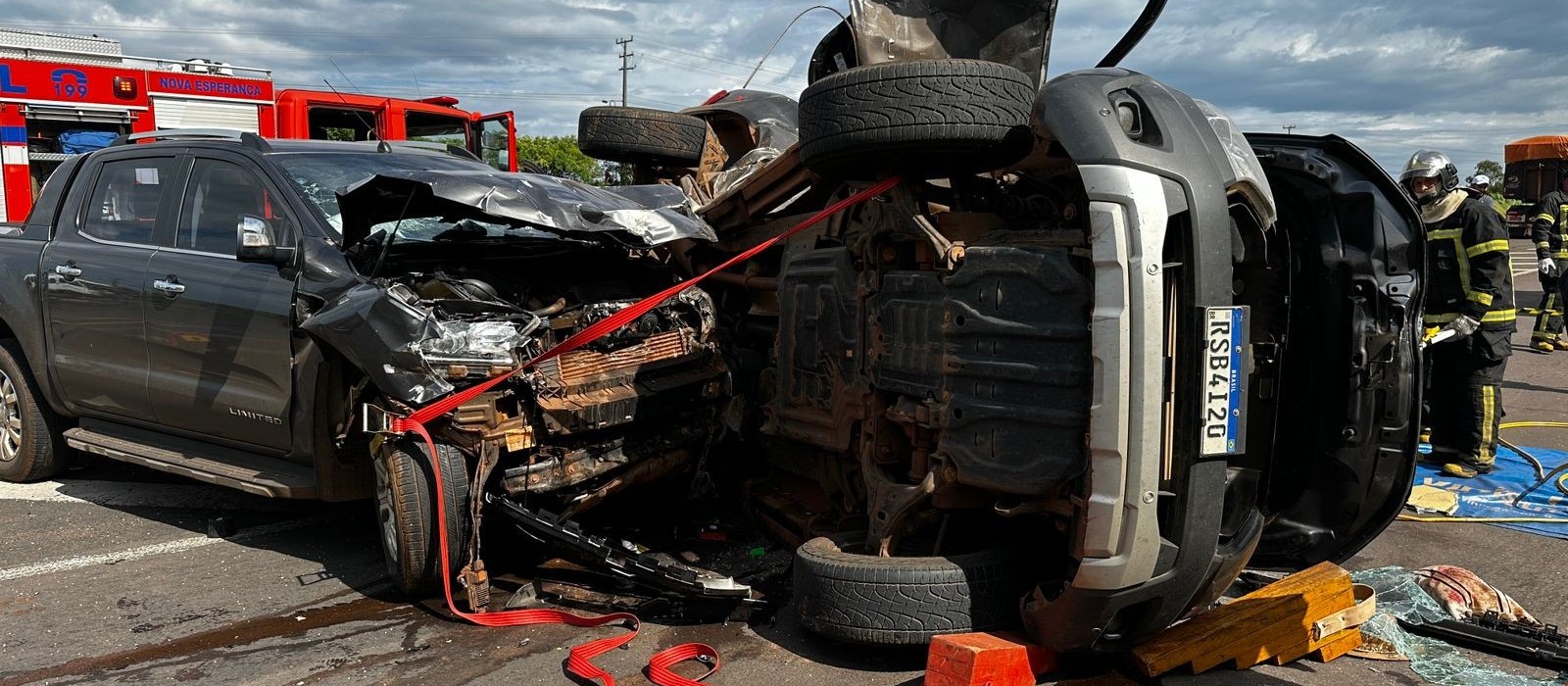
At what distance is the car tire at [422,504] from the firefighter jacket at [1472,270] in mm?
5557

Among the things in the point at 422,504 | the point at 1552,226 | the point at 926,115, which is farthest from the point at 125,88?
the point at 1552,226

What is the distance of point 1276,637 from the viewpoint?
363cm

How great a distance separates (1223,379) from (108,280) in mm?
5002

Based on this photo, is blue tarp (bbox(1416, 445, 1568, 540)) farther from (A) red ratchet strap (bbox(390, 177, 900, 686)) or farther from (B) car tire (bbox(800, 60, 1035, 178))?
(A) red ratchet strap (bbox(390, 177, 900, 686))

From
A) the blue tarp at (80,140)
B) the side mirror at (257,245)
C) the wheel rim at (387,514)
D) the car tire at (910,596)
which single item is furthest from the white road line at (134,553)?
the blue tarp at (80,140)

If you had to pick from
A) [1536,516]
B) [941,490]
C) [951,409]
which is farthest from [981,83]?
[1536,516]

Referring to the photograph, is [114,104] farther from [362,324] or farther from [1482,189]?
[1482,189]

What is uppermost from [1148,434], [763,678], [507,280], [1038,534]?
[507,280]

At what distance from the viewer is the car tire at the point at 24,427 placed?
600 cm

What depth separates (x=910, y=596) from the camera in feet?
11.5

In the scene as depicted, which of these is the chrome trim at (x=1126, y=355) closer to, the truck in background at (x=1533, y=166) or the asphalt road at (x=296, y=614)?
the asphalt road at (x=296, y=614)

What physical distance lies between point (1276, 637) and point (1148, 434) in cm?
112

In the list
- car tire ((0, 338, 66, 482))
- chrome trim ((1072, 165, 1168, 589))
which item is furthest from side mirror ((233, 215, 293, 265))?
chrome trim ((1072, 165, 1168, 589))

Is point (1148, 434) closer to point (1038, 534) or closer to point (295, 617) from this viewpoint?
point (1038, 534)
